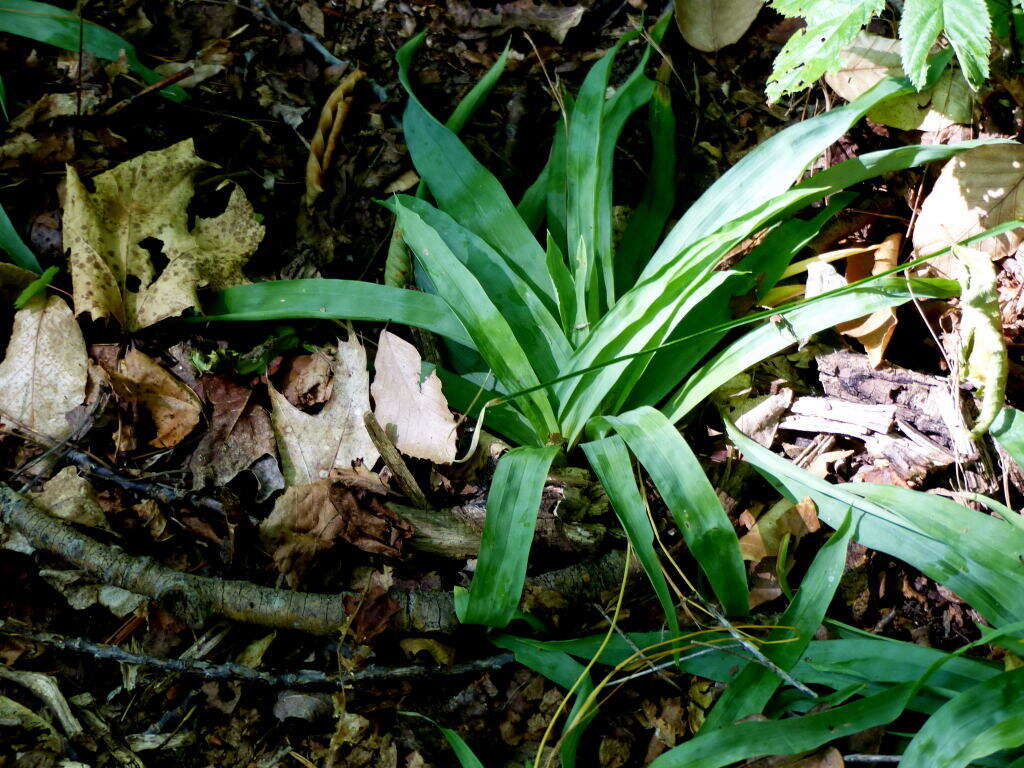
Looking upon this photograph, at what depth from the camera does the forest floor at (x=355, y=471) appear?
1.21 meters

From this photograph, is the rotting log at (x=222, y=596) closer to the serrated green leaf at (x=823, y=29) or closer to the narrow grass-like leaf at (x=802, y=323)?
the narrow grass-like leaf at (x=802, y=323)

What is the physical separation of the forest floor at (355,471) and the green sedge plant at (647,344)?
0.33 ft

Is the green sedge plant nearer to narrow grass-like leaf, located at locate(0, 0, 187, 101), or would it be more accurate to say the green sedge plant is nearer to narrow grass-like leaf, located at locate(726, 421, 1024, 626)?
narrow grass-like leaf, located at locate(726, 421, 1024, 626)

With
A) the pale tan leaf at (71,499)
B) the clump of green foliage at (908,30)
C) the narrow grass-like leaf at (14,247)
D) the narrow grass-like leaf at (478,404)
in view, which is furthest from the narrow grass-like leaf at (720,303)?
the narrow grass-like leaf at (14,247)

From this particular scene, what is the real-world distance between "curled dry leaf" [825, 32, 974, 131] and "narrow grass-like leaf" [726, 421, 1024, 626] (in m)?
0.90

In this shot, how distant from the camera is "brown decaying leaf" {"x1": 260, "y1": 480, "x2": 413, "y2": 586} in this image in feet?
4.33

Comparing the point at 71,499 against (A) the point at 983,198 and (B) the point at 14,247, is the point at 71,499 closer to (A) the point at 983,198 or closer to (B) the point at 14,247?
(B) the point at 14,247

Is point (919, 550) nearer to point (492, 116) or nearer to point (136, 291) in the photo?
point (492, 116)

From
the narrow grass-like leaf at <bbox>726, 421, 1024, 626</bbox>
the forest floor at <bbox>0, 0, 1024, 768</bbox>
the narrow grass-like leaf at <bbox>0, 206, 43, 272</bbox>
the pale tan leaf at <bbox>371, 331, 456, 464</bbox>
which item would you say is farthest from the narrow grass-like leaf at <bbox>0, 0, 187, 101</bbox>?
the narrow grass-like leaf at <bbox>726, 421, 1024, 626</bbox>

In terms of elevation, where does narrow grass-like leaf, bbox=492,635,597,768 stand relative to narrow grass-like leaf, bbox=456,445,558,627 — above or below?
below

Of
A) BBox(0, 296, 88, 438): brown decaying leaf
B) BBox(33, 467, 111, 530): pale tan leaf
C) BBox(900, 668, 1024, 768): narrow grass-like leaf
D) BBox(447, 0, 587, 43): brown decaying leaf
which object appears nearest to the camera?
BBox(900, 668, 1024, 768): narrow grass-like leaf

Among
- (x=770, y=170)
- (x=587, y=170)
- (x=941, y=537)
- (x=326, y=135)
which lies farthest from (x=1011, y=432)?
(x=326, y=135)

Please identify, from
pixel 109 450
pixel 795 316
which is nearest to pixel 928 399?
pixel 795 316

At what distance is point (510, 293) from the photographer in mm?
1487
